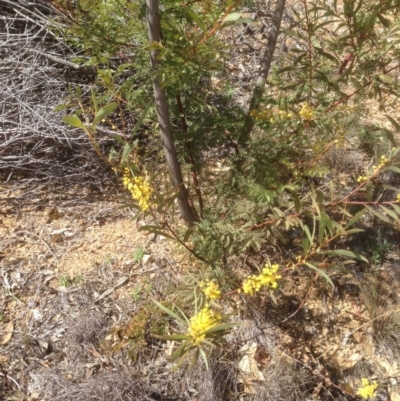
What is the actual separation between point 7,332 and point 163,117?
1.59 metres

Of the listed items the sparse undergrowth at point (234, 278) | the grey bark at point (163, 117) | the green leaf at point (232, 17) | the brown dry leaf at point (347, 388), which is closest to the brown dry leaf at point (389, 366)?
the sparse undergrowth at point (234, 278)

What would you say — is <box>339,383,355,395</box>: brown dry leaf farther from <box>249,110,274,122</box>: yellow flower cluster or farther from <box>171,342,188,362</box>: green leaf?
<box>249,110,274,122</box>: yellow flower cluster

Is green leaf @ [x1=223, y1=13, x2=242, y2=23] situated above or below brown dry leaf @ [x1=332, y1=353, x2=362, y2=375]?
above

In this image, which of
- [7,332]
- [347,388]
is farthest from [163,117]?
[347,388]

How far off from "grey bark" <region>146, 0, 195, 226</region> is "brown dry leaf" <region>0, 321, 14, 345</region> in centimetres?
117

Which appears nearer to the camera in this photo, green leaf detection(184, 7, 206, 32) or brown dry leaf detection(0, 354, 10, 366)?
green leaf detection(184, 7, 206, 32)

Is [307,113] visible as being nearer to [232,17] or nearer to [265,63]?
[265,63]

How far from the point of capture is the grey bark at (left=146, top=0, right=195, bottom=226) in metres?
1.31

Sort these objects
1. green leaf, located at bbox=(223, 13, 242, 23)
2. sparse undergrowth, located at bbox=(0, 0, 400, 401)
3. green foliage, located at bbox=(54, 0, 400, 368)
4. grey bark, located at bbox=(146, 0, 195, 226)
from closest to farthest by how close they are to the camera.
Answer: green leaf, located at bbox=(223, 13, 242, 23), grey bark, located at bbox=(146, 0, 195, 226), green foliage, located at bbox=(54, 0, 400, 368), sparse undergrowth, located at bbox=(0, 0, 400, 401)

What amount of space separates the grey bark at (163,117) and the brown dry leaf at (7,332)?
3.84 feet

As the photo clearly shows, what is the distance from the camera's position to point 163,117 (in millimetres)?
1600

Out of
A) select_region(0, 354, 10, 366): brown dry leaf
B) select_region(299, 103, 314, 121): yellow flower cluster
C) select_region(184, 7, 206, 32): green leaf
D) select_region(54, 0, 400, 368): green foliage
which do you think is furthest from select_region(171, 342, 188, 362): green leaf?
select_region(0, 354, 10, 366): brown dry leaf

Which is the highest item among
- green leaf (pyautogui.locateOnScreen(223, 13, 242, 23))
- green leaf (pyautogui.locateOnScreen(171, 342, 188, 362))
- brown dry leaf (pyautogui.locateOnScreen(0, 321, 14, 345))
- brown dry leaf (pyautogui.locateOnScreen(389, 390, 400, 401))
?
green leaf (pyautogui.locateOnScreen(223, 13, 242, 23))

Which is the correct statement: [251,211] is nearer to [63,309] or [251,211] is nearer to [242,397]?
[242,397]
